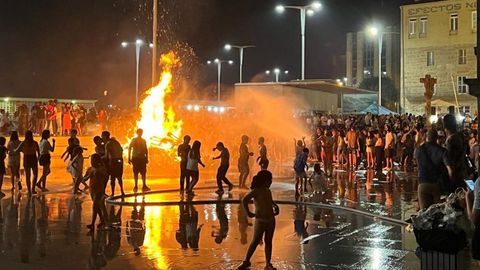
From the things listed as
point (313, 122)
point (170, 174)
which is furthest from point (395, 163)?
point (170, 174)

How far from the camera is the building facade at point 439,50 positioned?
54.6m

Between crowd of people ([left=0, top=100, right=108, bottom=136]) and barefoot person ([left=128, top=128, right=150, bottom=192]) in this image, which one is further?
crowd of people ([left=0, top=100, right=108, bottom=136])

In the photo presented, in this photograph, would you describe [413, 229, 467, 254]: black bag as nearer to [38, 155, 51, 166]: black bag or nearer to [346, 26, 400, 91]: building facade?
[38, 155, 51, 166]: black bag

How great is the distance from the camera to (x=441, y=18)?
56.6 metres

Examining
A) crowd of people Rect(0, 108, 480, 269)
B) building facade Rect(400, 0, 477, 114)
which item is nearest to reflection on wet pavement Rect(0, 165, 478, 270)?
crowd of people Rect(0, 108, 480, 269)

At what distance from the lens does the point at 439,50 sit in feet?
185

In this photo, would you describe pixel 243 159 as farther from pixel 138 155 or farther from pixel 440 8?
pixel 440 8

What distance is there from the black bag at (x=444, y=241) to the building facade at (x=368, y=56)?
11140 cm

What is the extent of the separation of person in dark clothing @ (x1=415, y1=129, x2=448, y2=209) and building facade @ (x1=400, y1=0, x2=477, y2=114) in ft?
156

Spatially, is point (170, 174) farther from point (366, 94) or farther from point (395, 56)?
point (395, 56)

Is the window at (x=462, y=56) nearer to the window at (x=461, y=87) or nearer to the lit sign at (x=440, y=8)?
the window at (x=461, y=87)

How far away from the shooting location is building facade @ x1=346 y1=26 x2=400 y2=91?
116812 mm

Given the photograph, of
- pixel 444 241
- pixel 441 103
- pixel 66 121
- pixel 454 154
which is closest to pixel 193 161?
pixel 454 154

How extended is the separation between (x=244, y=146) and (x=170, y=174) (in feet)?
20.1
